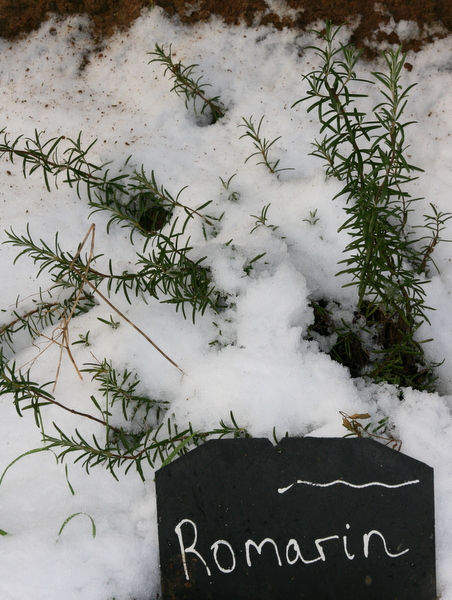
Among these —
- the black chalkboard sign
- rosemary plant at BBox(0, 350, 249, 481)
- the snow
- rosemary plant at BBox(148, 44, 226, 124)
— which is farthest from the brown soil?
the black chalkboard sign

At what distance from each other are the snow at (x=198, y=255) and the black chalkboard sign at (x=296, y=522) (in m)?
0.12

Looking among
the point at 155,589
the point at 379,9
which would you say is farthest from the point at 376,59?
the point at 155,589

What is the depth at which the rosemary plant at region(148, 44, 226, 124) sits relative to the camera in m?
2.08

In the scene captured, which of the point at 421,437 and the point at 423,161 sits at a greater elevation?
the point at 423,161

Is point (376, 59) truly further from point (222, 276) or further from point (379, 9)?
point (222, 276)

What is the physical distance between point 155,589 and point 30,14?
239cm

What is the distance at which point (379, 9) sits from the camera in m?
2.18

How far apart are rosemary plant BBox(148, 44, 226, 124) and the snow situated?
0.05 metres

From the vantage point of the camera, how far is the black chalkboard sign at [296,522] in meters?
1.53

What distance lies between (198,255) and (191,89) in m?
0.79

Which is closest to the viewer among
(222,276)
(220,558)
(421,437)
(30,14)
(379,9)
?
(220,558)

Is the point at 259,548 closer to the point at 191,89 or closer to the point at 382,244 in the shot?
the point at 382,244

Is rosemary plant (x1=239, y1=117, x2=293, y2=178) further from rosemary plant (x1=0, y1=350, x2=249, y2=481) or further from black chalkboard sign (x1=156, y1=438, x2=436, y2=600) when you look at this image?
black chalkboard sign (x1=156, y1=438, x2=436, y2=600)

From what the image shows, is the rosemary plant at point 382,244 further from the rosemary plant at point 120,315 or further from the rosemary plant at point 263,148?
the rosemary plant at point 120,315
